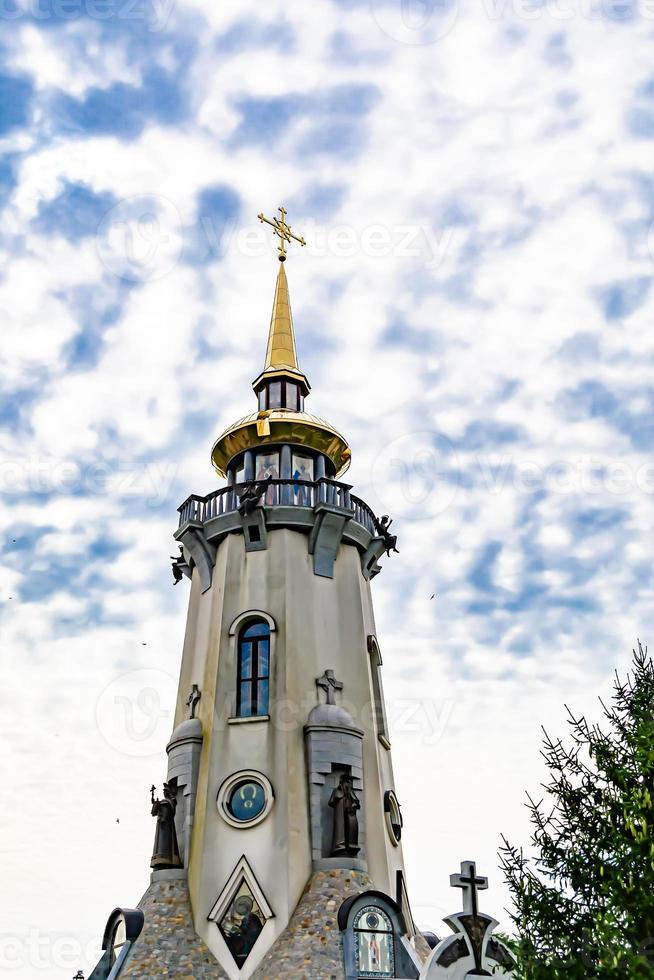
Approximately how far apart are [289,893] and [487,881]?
218 inches

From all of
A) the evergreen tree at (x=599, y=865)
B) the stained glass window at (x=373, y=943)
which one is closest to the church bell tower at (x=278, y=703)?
the stained glass window at (x=373, y=943)

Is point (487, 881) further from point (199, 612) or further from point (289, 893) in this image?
point (199, 612)

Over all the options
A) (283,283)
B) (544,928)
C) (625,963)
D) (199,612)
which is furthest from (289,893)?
(283,283)

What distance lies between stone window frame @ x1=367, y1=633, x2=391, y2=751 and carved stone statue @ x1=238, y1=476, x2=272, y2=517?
16.9 ft

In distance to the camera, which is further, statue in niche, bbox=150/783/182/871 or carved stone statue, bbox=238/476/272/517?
carved stone statue, bbox=238/476/272/517

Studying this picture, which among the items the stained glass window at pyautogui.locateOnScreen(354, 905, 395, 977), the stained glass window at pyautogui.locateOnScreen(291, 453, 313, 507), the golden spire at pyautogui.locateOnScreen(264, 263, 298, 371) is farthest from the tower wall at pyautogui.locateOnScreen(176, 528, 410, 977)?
the golden spire at pyautogui.locateOnScreen(264, 263, 298, 371)

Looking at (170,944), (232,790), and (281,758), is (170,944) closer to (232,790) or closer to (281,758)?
(232,790)

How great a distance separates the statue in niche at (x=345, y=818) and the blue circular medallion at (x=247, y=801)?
1.73 metres

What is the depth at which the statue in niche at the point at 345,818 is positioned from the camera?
23.0 meters

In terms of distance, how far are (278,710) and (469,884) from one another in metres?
7.58

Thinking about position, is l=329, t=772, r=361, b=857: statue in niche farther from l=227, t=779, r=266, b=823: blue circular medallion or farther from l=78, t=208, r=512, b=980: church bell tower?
l=227, t=779, r=266, b=823: blue circular medallion

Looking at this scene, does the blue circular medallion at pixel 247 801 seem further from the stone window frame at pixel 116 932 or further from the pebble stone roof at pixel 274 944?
the stone window frame at pixel 116 932

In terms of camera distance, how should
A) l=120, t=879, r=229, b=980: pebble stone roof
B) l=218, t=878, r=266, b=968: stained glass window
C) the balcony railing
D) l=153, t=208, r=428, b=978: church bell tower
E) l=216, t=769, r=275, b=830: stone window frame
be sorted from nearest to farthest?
l=120, t=879, r=229, b=980: pebble stone roof < l=218, t=878, r=266, b=968: stained glass window < l=153, t=208, r=428, b=978: church bell tower < l=216, t=769, r=275, b=830: stone window frame < the balcony railing

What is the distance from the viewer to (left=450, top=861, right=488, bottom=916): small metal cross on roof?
18.3 meters
